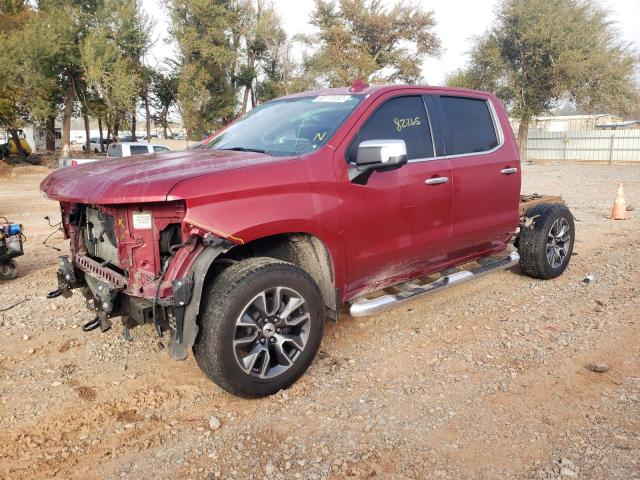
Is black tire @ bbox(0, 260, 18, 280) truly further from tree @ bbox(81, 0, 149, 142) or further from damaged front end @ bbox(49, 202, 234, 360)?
tree @ bbox(81, 0, 149, 142)

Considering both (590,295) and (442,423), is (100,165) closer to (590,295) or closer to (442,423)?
(442,423)

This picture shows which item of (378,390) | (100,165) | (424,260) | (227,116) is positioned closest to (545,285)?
(424,260)

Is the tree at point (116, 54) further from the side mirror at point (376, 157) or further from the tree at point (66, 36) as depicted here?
the side mirror at point (376, 157)

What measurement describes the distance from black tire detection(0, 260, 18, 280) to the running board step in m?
4.46

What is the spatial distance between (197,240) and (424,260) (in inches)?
80.2

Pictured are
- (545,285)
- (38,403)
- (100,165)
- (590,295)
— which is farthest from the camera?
(545,285)

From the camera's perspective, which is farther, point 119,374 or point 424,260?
point 424,260

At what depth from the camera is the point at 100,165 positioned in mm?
3814

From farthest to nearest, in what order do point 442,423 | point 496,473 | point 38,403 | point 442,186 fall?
point 442,186 → point 38,403 → point 442,423 → point 496,473

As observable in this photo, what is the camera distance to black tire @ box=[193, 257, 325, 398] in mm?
3160

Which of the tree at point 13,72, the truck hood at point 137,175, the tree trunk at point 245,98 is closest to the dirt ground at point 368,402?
the truck hood at point 137,175

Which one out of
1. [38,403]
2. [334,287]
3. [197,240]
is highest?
[197,240]

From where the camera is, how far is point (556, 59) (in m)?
29.3

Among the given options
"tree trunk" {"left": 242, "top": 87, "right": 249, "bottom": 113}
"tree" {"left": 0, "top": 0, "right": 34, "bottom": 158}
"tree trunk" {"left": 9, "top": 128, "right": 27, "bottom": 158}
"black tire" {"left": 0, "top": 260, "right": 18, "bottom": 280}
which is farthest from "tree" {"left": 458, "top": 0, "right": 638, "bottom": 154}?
"black tire" {"left": 0, "top": 260, "right": 18, "bottom": 280}
